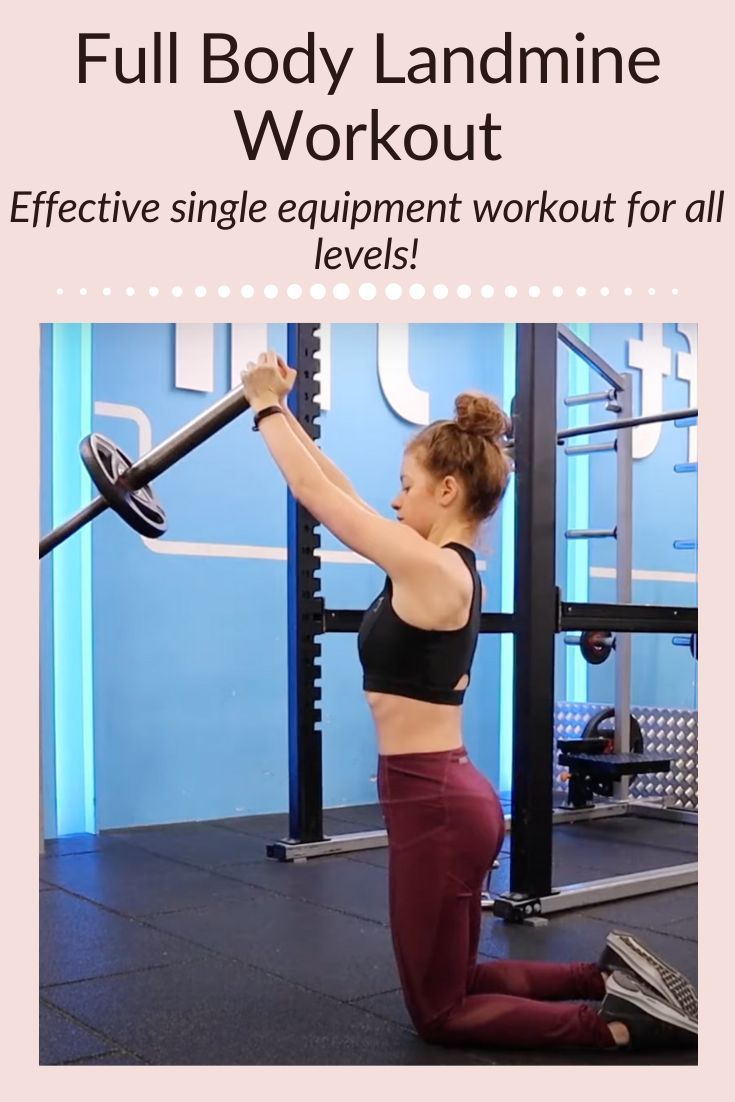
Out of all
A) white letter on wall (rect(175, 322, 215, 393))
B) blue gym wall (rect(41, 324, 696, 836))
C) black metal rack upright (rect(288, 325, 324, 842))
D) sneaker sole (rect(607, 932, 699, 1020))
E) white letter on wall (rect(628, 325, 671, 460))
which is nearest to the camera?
sneaker sole (rect(607, 932, 699, 1020))

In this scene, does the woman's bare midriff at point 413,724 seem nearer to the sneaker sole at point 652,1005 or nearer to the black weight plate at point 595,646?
the sneaker sole at point 652,1005

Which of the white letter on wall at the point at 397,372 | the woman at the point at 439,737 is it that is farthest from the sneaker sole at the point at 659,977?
the white letter on wall at the point at 397,372

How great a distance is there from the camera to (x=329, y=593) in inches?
171

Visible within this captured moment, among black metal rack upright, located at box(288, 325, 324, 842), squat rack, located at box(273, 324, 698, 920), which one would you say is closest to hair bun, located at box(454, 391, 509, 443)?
squat rack, located at box(273, 324, 698, 920)

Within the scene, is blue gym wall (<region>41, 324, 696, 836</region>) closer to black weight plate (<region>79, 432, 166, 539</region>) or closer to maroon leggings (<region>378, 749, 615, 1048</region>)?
black weight plate (<region>79, 432, 166, 539</region>)

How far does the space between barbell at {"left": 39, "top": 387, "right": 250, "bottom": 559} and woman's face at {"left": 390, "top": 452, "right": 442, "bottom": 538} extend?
279 millimetres

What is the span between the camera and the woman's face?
5.72 ft

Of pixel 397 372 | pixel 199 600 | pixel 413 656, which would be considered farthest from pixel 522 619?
pixel 397 372

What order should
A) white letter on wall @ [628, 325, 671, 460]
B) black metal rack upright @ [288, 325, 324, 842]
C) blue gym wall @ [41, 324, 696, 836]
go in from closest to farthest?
black metal rack upright @ [288, 325, 324, 842]
blue gym wall @ [41, 324, 696, 836]
white letter on wall @ [628, 325, 671, 460]
